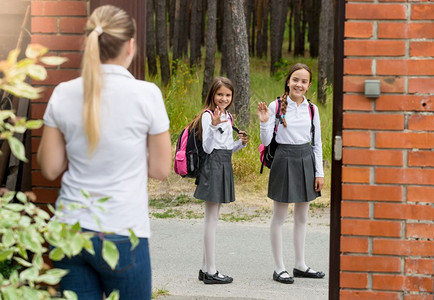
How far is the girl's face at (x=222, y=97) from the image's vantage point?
19.5 feet

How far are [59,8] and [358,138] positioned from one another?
176cm

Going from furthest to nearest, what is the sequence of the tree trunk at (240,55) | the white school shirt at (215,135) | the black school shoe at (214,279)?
the tree trunk at (240,55) < the black school shoe at (214,279) < the white school shirt at (215,135)

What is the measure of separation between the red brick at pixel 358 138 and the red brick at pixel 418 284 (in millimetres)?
734

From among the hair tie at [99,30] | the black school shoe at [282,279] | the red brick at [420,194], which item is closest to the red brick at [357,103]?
the red brick at [420,194]

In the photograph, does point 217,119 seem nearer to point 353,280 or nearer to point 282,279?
point 282,279

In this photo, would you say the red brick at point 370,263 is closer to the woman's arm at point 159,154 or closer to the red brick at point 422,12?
the red brick at point 422,12

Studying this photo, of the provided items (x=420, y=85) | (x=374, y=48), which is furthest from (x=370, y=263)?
(x=374, y=48)

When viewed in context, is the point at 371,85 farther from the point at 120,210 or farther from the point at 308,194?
the point at 308,194

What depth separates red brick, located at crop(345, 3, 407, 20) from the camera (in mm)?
3924

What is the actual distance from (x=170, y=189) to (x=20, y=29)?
564 cm

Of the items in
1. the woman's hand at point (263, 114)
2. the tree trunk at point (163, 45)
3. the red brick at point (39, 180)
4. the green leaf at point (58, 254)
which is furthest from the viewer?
the tree trunk at point (163, 45)

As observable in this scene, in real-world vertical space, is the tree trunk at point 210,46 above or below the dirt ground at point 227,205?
above

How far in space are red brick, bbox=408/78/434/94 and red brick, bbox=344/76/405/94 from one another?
4 centimetres

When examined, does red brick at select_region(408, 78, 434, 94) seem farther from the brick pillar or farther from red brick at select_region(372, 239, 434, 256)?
the brick pillar
